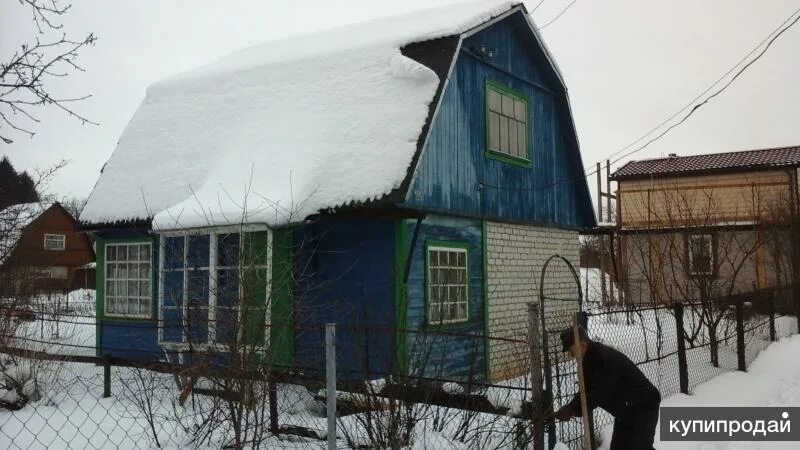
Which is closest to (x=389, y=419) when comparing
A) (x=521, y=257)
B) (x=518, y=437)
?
(x=518, y=437)

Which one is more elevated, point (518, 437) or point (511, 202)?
point (511, 202)

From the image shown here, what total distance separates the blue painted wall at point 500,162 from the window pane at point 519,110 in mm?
221

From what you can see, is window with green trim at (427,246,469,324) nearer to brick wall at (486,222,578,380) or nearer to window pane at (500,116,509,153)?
brick wall at (486,222,578,380)

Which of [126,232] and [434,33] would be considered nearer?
[434,33]

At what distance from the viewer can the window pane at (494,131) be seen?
1166 centimetres

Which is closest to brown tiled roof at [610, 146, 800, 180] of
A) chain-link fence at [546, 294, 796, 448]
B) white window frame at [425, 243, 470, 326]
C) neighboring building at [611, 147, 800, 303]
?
neighboring building at [611, 147, 800, 303]

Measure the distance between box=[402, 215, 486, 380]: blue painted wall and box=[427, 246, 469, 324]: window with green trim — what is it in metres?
0.12

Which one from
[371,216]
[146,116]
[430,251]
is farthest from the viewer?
[146,116]

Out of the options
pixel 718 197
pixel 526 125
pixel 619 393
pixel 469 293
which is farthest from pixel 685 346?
pixel 718 197

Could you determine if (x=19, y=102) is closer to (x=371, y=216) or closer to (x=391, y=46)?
(x=371, y=216)

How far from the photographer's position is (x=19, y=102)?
5.18 metres

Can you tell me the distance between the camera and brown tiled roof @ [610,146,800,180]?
2567cm

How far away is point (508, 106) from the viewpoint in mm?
12234

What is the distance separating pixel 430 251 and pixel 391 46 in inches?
131
